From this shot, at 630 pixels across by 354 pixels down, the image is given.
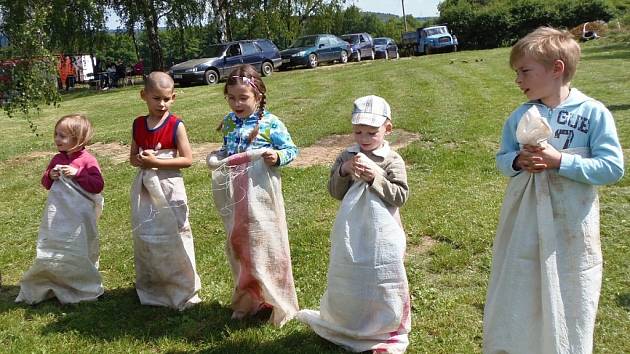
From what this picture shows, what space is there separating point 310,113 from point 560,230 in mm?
10556

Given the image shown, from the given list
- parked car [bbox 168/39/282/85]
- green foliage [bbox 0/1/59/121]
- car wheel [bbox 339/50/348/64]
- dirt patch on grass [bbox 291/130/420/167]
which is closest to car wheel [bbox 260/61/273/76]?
parked car [bbox 168/39/282/85]

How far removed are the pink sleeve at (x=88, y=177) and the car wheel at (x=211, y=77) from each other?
19145mm

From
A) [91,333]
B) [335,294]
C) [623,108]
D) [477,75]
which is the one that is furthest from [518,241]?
[477,75]

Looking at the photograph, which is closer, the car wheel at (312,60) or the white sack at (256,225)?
the white sack at (256,225)

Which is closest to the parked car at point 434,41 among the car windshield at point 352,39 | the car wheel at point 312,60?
the car windshield at point 352,39

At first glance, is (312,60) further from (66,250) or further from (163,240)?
(163,240)

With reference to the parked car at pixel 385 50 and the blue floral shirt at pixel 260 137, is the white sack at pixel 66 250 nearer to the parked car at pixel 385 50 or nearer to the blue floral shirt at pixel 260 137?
the blue floral shirt at pixel 260 137

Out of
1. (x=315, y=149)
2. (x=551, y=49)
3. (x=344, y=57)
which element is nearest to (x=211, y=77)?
(x=344, y=57)

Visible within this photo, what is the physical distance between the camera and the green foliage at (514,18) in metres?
39.7

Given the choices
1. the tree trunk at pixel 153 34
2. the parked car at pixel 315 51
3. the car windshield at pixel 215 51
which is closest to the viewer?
the car windshield at pixel 215 51

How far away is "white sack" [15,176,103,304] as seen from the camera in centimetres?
456

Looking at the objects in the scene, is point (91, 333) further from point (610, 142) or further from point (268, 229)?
point (610, 142)

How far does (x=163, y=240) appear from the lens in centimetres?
434

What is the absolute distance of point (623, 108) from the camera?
36.6ft
